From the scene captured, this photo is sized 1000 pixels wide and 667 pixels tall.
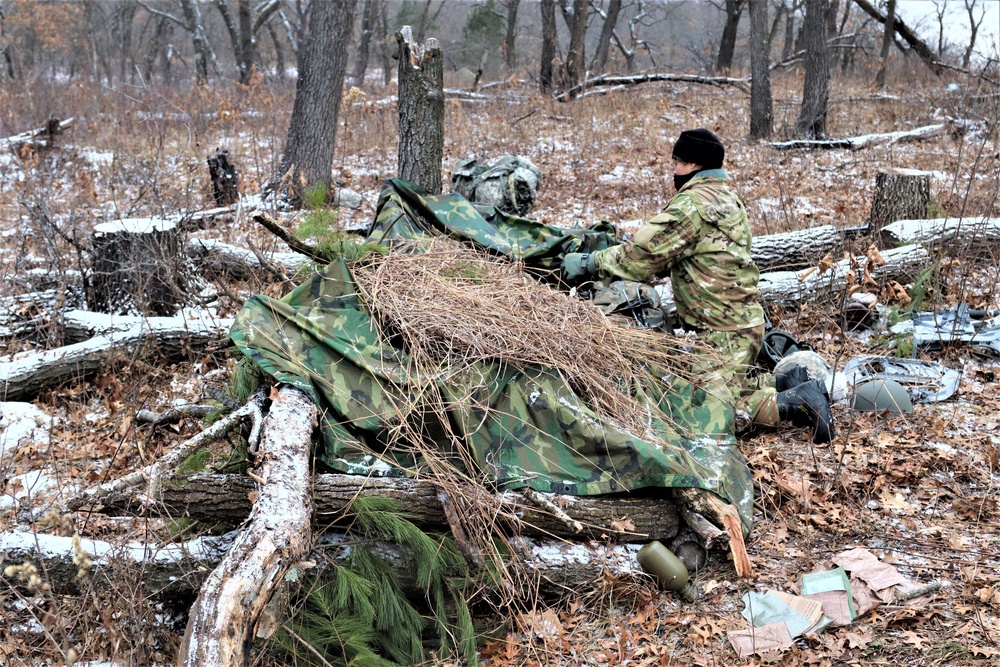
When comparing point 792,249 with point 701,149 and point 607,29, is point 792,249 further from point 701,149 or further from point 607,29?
point 607,29

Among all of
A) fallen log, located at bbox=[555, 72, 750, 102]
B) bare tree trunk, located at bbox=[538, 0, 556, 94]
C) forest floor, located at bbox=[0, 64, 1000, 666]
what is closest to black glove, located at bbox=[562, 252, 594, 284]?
forest floor, located at bbox=[0, 64, 1000, 666]

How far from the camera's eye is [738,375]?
13.6ft

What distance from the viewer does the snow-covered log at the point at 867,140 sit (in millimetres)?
9930

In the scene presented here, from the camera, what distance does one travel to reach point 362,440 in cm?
330

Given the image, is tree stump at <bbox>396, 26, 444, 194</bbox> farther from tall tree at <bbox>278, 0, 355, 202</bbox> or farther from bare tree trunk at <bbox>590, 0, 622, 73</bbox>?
bare tree trunk at <bbox>590, 0, 622, 73</bbox>

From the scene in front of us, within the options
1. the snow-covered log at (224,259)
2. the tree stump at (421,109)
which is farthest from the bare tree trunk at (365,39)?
the tree stump at (421,109)

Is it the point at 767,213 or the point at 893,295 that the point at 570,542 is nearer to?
the point at 893,295

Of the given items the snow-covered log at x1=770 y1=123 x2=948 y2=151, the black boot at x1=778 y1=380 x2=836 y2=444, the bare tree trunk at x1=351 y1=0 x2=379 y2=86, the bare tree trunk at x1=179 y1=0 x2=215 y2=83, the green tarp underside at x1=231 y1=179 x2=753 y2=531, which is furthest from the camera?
the bare tree trunk at x1=351 y1=0 x2=379 y2=86

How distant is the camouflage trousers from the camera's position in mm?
3926

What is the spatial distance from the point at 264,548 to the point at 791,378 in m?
2.99

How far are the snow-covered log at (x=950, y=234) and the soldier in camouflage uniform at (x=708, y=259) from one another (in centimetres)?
217

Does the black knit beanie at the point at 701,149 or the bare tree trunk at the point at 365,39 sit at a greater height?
the bare tree trunk at the point at 365,39

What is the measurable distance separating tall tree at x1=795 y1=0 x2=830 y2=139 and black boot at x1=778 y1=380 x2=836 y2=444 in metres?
7.50

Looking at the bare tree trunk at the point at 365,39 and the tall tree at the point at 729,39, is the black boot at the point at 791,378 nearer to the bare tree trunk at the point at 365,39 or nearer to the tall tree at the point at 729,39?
the tall tree at the point at 729,39
